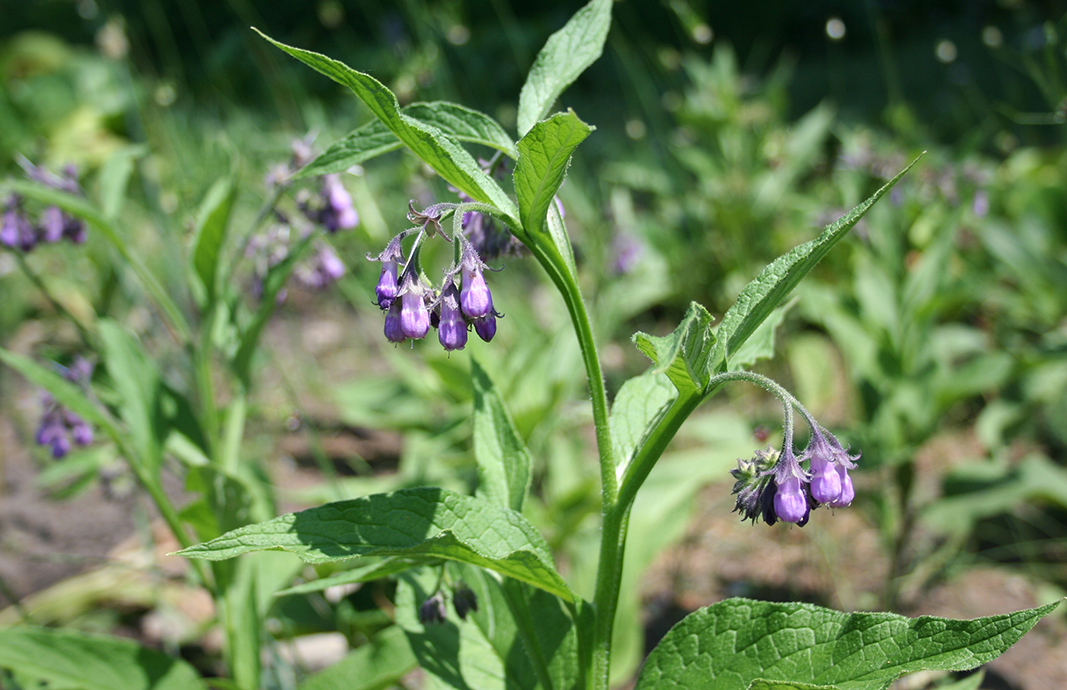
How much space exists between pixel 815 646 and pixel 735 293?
2.63m

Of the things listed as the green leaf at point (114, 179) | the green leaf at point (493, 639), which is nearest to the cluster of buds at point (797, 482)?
the green leaf at point (493, 639)

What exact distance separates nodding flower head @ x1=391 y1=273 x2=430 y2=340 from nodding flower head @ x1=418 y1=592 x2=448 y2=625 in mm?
476

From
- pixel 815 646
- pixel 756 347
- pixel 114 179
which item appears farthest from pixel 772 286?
pixel 114 179

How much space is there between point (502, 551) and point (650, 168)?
3.44 metres

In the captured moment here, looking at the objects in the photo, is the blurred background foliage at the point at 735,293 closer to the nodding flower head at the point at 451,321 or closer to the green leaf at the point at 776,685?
the green leaf at the point at 776,685

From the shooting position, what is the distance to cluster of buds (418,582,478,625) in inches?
48.7

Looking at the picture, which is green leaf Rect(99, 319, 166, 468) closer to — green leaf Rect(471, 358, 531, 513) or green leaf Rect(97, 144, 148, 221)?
green leaf Rect(97, 144, 148, 221)

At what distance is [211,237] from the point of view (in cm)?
164

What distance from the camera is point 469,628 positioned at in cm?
133

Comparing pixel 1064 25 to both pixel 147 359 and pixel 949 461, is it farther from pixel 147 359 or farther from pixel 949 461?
pixel 147 359

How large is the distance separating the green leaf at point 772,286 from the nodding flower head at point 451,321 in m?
0.31

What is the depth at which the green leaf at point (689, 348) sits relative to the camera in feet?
2.76

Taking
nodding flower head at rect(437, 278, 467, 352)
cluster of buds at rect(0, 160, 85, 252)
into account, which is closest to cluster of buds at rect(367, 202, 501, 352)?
nodding flower head at rect(437, 278, 467, 352)

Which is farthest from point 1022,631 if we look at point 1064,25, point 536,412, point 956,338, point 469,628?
point 956,338
